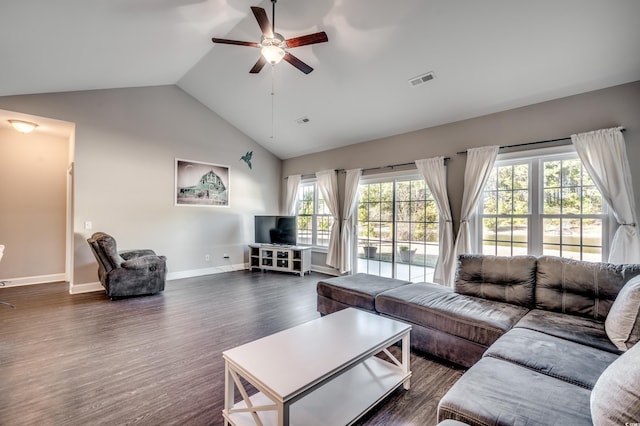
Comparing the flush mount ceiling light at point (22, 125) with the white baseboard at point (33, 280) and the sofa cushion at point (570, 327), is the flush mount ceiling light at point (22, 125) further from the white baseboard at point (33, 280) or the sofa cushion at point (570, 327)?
the sofa cushion at point (570, 327)

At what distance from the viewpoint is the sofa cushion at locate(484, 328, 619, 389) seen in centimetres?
152

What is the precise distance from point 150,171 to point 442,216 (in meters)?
5.35

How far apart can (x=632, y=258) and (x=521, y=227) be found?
1.09 m

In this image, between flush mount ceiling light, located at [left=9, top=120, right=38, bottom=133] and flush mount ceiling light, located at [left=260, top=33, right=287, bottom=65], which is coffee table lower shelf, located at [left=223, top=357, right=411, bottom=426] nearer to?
flush mount ceiling light, located at [left=260, top=33, right=287, bottom=65]

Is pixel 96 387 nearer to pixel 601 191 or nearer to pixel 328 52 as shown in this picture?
pixel 328 52

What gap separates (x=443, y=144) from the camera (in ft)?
15.1

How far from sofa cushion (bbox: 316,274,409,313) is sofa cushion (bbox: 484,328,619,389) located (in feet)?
→ 4.44

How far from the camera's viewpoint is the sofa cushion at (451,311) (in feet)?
7.48

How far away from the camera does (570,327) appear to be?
6.98 feet

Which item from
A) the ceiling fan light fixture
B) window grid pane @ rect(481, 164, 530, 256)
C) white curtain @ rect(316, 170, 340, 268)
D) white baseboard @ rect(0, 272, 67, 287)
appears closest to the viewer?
the ceiling fan light fixture

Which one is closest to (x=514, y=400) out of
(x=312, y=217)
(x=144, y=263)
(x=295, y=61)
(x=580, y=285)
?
(x=580, y=285)

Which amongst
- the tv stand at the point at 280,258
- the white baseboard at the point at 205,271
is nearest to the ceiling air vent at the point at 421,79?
the tv stand at the point at 280,258

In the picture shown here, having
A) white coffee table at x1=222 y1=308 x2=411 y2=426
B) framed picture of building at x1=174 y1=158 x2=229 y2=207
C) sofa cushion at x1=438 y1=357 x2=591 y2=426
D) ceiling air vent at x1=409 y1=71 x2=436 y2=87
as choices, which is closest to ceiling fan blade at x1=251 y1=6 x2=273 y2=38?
ceiling air vent at x1=409 y1=71 x2=436 y2=87

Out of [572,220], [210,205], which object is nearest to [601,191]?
[572,220]
